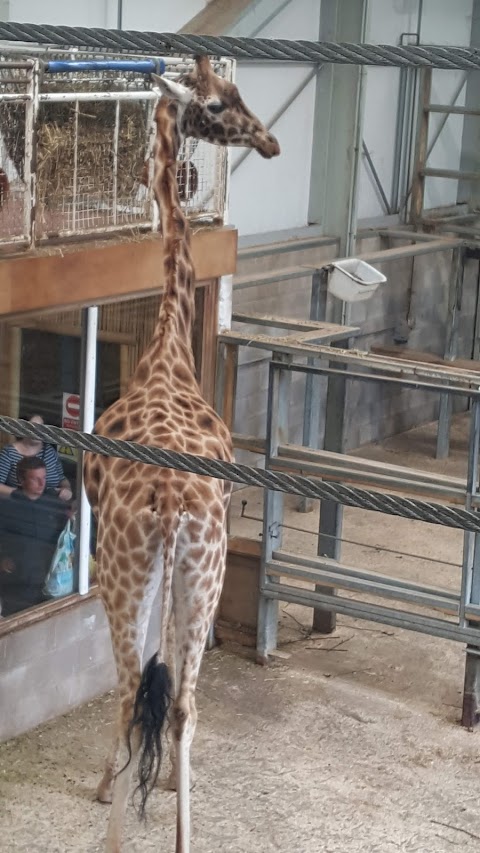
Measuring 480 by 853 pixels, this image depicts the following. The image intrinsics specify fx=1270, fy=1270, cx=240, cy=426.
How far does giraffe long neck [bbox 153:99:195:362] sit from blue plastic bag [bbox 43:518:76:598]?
104 centimetres

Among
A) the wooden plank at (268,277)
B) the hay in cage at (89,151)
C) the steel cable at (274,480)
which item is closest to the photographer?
the steel cable at (274,480)

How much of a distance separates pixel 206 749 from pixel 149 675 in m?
1.11

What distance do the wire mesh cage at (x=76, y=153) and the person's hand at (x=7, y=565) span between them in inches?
49.7

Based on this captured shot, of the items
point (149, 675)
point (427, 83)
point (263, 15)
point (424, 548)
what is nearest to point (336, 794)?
point (149, 675)

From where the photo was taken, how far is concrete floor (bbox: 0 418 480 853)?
448 centimetres

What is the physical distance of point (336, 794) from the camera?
15.6 feet

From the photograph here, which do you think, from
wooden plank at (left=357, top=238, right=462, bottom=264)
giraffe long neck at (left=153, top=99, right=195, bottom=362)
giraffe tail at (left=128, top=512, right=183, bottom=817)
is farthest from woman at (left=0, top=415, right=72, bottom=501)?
wooden plank at (left=357, top=238, right=462, bottom=264)

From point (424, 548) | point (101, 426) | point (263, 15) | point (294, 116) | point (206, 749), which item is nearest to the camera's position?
point (101, 426)

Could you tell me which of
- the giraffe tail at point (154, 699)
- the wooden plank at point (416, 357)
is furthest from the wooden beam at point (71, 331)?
the wooden plank at point (416, 357)

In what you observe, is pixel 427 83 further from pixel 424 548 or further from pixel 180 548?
pixel 180 548

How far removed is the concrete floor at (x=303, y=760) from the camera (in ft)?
14.7

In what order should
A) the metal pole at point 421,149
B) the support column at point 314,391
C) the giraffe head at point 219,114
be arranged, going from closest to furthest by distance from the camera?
the giraffe head at point 219,114 < the support column at point 314,391 < the metal pole at point 421,149

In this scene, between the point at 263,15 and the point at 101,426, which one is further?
the point at 263,15

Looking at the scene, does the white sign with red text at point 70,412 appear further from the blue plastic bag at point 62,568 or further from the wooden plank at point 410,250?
the wooden plank at point 410,250
